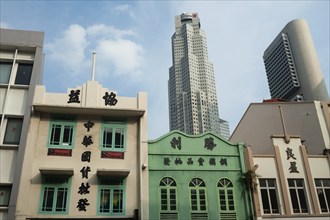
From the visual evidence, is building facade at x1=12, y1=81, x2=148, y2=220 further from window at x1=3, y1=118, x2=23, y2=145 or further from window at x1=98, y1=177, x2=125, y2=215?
window at x1=3, y1=118, x2=23, y2=145

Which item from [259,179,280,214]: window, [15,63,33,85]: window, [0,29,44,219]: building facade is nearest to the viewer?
[0,29,44,219]: building facade

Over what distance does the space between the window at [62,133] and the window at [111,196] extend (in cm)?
248

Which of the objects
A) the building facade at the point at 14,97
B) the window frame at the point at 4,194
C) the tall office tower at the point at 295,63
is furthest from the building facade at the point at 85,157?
the tall office tower at the point at 295,63

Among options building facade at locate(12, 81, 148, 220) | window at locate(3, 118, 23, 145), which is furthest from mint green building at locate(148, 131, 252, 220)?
window at locate(3, 118, 23, 145)

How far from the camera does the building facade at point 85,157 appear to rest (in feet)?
49.8

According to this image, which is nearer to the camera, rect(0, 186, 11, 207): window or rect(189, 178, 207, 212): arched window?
rect(0, 186, 11, 207): window

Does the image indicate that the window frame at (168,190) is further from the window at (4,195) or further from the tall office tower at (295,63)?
the tall office tower at (295,63)

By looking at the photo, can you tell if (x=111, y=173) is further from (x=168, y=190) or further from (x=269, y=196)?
(x=269, y=196)

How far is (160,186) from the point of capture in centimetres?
1638

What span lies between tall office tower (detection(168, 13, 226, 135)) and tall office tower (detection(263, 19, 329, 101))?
76.3 ft

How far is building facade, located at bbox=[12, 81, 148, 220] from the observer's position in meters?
15.2

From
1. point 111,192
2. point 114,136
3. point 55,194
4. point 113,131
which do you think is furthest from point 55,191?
point 113,131

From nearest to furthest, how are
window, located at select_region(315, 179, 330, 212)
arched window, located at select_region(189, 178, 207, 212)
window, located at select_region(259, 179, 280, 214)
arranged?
arched window, located at select_region(189, 178, 207, 212), window, located at select_region(259, 179, 280, 214), window, located at select_region(315, 179, 330, 212)

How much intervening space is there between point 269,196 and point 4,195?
12.2 meters
